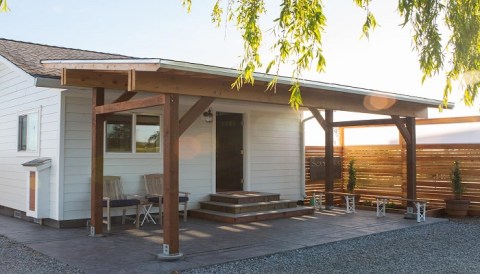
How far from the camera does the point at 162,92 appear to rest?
5.76 metres

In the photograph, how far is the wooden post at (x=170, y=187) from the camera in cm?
566

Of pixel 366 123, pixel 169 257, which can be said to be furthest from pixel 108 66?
pixel 366 123

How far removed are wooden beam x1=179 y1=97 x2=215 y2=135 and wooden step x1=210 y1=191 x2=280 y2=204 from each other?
343 centimetres

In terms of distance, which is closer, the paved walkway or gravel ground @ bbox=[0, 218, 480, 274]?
gravel ground @ bbox=[0, 218, 480, 274]

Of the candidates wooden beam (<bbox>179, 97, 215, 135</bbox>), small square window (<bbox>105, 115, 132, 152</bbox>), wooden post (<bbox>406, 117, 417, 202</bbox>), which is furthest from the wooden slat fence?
wooden beam (<bbox>179, 97, 215, 135</bbox>)

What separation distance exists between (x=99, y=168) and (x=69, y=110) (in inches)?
58.3

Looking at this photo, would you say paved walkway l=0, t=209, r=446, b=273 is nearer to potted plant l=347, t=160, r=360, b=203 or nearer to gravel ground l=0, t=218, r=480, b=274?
gravel ground l=0, t=218, r=480, b=274

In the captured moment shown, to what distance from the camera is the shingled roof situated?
7.64 metres

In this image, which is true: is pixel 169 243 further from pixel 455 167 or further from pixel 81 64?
pixel 455 167

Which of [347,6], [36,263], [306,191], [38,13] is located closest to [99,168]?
[36,263]

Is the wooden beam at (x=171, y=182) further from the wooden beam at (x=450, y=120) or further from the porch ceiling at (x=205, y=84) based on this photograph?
the wooden beam at (x=450, y=120)

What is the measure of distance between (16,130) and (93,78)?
140 inches

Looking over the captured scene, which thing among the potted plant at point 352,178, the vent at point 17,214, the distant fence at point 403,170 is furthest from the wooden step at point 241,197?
the vent at point 17,214

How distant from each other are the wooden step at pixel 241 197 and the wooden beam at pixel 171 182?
140 inches
